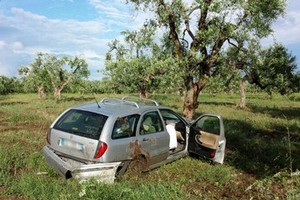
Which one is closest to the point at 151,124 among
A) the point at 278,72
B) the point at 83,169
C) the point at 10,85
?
the point at 83,169

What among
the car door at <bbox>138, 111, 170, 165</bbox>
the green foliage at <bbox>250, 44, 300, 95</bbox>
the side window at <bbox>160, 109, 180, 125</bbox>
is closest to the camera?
the car door at <bbox>138, 111, 170, 165</bbox>

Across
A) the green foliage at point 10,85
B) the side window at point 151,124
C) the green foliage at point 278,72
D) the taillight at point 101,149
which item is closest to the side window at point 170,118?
the side window at point 151,124

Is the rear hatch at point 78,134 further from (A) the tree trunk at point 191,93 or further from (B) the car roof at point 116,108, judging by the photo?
(A) the tree trunk at point 191,93

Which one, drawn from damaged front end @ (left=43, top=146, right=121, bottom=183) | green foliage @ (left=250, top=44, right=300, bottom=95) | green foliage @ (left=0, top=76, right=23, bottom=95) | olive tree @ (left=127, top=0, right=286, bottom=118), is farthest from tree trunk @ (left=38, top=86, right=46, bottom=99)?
damaged front end @ (left=43, top=146, right=121, bottom=183)

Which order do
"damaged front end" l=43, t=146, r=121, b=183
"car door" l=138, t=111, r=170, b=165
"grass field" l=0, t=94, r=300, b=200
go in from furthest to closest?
"car door" l=138, t=111, r=170, b=165
"damaged front end" l=43, t=146, r=121, b=183
"grass field" l=0, t=94, r=300, b=200

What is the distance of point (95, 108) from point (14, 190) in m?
2.73

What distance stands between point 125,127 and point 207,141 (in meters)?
2.89

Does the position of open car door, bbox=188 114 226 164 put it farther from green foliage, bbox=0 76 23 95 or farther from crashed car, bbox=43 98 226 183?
green foliage, bbox=0 76 23 95

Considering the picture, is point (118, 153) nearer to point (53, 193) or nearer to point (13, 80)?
point (53, 193)

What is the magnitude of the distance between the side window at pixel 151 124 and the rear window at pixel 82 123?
3.89ft

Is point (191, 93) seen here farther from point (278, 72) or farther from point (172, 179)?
point (278, 72)

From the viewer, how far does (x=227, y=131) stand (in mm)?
18938

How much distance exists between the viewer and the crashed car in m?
8.24

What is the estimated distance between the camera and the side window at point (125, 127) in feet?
28.3
